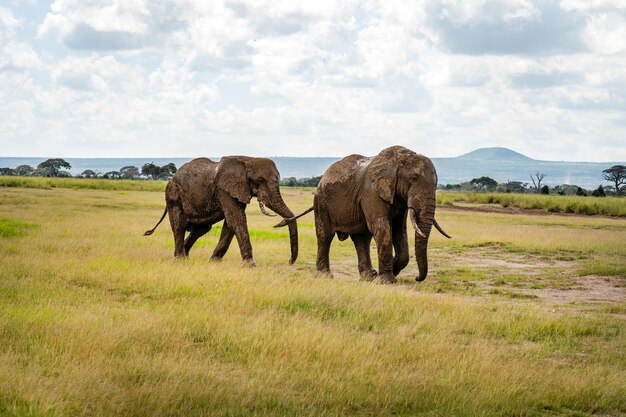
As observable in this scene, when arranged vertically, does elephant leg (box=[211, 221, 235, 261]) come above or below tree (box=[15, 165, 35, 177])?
below

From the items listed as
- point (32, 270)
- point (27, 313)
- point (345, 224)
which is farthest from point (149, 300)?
point (345, 224)

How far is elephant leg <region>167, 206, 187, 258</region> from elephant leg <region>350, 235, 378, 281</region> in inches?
166

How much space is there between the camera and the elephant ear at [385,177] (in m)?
15.7

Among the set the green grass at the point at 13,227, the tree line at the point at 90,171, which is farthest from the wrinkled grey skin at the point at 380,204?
the tree line at the point at 90,171

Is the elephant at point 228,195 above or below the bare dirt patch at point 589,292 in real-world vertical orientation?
above

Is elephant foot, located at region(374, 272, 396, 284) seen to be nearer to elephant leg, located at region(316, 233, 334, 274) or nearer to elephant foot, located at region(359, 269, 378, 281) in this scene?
elephant foot, located at region(359, 269, 378, 281)

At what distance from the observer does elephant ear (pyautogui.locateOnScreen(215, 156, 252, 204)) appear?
57.4 ft

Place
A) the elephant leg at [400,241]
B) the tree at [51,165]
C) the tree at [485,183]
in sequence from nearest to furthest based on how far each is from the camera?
the elephant leg at [400,241]
the tree at [485,183]
the tree at [51,165]

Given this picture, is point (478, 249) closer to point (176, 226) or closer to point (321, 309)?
point (176, 226)

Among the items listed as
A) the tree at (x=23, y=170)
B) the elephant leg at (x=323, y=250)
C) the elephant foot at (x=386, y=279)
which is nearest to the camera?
the elephant foot at (x=386, y=279)

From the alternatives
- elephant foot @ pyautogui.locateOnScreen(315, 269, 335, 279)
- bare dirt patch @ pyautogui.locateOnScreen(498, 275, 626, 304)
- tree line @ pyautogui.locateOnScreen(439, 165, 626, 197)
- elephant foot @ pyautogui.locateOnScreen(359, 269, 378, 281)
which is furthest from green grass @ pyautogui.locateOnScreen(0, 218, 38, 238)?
tree line @ pyautogui.locateOnScreen(439, 165, 626, 197)

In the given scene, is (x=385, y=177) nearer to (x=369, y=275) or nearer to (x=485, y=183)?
(x=369, y=275)

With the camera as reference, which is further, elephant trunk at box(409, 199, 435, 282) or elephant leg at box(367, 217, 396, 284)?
elephant leg at box(367, 217, 396, 284)

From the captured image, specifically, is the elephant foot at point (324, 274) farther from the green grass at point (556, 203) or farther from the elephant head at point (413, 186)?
the green grass at point (556, 203)
